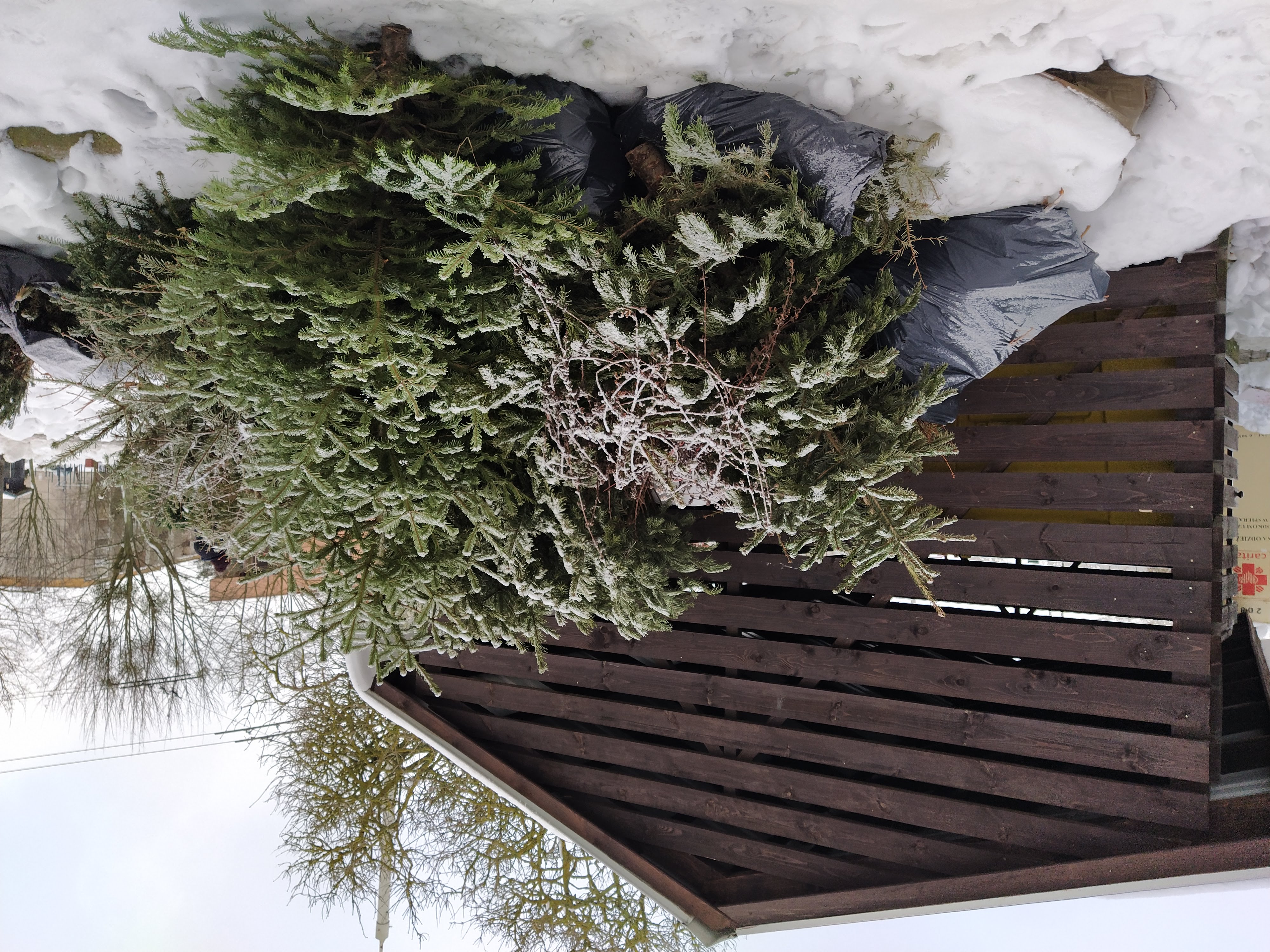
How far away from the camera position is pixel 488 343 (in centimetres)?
248

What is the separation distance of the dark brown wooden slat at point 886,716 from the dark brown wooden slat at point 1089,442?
0.97 metres

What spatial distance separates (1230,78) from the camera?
6.87 ft

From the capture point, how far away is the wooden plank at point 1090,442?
8.58ft

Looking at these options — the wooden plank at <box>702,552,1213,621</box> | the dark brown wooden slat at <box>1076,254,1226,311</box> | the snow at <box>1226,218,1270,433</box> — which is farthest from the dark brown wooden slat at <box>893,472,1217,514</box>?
the snow at <box>1226,218,1270,433</box>

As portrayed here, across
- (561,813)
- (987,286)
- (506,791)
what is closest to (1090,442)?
(987,286)

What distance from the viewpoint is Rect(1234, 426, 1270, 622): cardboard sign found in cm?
379

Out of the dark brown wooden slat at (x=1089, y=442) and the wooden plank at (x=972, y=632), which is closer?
the wooden plank at (x=972, y=632)

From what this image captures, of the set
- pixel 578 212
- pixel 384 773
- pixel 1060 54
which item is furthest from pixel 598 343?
pixel 384 773

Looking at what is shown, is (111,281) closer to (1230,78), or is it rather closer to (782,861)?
(782,861)

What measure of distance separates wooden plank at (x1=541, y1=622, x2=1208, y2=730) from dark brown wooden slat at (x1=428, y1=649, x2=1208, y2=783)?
0.06m

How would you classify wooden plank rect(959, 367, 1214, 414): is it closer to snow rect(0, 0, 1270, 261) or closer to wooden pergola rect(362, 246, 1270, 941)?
wooden pergola rect(362, 246, 1270, 941)

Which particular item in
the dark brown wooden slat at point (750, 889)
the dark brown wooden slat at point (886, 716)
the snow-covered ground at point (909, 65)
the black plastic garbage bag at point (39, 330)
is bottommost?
the dark brown wooden slat at point (750, 889)

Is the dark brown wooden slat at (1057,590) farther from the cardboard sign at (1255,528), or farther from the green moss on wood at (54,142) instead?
the green moss on wood at (54,142)

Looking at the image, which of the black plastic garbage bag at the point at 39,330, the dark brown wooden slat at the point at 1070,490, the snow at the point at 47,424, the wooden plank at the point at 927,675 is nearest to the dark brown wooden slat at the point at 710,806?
the wooden plank at the point at 927,675
